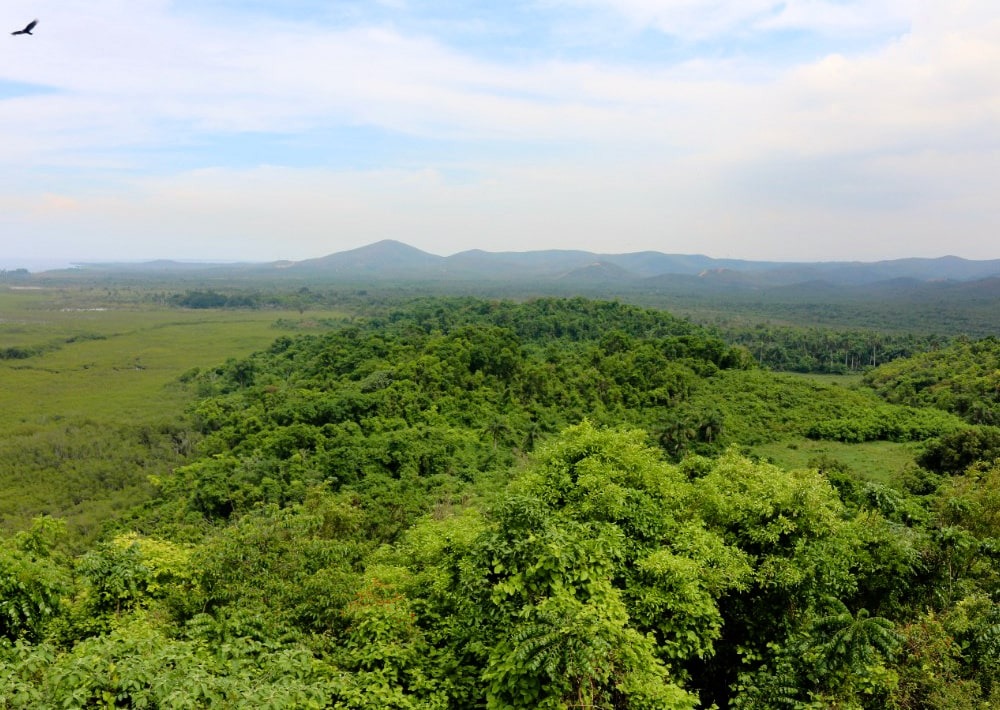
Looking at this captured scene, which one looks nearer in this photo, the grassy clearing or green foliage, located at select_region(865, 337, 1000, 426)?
the grassy clearing

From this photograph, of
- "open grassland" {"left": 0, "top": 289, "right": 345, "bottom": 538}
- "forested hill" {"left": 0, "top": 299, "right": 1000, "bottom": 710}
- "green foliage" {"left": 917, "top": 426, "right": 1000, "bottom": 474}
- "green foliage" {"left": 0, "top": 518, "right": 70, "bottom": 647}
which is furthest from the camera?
"open grassland" {"left": 0, "top": 289, "right": 345, "bottom": 538}

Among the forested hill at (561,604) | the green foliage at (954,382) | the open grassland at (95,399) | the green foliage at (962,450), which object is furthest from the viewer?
the green foliage at (954,382)

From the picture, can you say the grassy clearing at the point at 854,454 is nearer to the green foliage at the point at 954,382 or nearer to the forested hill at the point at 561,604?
the green foliage at the point at 954,382

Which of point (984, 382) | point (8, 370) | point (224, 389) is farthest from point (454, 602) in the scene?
point (8, 370)

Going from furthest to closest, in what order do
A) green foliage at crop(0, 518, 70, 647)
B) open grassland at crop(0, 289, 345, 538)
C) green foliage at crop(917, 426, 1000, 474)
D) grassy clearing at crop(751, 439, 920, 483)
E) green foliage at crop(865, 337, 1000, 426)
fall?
green foliage at crop(865, 337, 1000, 426) → open grassland at crop(0, 289, 345, 538) → grassy clearing at crop(751, 439, 920, 483) → green foliage at crop(917, 426, 1000, 474) → green foliage at crop(0, 518, 70, 647)

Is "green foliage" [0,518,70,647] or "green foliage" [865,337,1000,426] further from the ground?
"green foliage" [0,518,70,647]

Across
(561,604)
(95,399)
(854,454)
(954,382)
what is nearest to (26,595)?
(561,604)

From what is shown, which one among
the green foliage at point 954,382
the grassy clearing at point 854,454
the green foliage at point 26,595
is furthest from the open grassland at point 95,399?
the green foliage at point 954,382

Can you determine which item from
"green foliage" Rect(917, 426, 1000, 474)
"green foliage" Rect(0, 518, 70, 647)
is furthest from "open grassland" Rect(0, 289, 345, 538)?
"green foliage" Rect(917, 426, 1000, 474)

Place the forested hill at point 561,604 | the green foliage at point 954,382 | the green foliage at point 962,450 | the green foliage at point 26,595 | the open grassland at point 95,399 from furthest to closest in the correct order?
1. the green foliage at point 954,382
2. the open grassland at point 95,399
3. the green foliage at point 962,450
4. the green foliage at point 26,595
5. the forested hill at point 561,604

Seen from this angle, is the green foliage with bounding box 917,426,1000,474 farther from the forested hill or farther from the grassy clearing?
the forested hill
